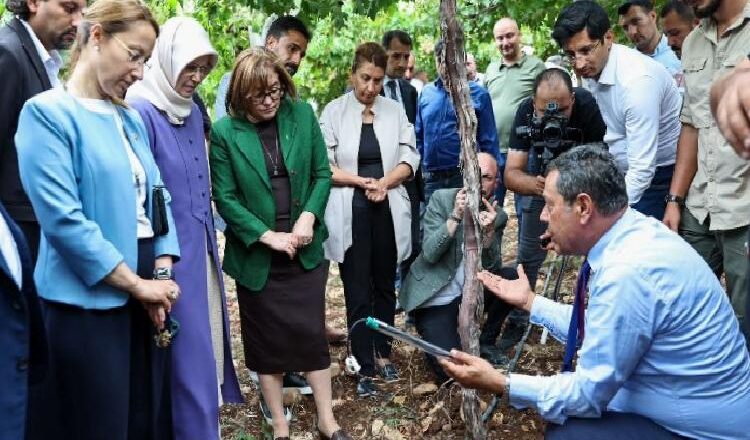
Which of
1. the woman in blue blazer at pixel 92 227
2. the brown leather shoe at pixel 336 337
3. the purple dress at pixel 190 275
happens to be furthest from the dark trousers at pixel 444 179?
the woman in blue blazer at pixel 92 227

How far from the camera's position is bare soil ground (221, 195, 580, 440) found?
3.34 metres

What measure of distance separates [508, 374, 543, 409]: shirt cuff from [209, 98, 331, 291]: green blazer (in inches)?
49.5

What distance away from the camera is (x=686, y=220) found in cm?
330

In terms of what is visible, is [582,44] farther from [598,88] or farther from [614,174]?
[614,174]

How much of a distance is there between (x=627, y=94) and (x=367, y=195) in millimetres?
1368

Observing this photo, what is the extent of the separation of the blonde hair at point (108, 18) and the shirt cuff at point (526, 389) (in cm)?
164

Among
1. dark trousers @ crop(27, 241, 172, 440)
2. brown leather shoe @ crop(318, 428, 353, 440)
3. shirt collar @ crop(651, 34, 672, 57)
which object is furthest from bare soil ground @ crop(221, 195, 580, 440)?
shirt collar @ crop(651, 34, 672, 57)

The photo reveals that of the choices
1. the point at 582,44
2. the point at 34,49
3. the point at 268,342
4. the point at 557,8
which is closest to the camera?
the point at 34,49

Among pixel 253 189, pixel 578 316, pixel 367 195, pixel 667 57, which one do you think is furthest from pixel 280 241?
pixel 667 57

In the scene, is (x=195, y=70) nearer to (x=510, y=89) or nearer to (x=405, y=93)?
(x=405, y=93)

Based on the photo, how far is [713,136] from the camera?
3029mm

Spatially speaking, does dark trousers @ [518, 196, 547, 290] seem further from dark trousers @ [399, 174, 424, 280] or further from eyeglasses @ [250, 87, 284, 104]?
eyeglasses @ [250, 87, 284, 104]

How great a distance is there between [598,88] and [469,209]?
1287 millimetres

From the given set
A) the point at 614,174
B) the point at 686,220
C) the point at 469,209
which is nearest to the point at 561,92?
the point at 686,220
